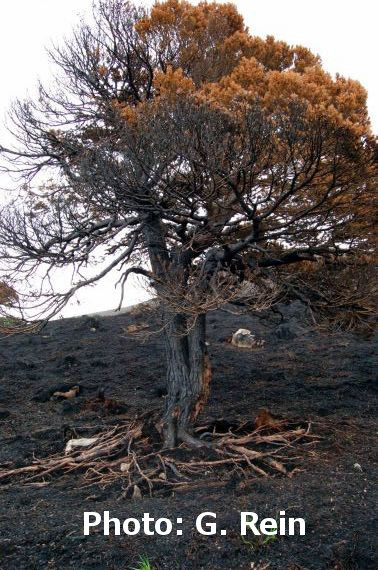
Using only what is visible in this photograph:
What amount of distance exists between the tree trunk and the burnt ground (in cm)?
46

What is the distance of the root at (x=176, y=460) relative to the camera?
21.3ft

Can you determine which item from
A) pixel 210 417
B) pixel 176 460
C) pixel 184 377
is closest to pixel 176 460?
pixel 176 460

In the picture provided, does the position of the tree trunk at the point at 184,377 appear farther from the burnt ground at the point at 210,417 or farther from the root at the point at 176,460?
the burnt ground at the point at 210,417

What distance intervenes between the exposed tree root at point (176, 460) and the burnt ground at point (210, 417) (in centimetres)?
20

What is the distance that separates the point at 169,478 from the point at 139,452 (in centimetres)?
100

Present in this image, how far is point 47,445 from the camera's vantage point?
8.23m

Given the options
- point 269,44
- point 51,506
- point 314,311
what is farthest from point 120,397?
point 269,44

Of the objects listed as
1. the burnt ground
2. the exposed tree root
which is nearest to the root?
the exposed tree root

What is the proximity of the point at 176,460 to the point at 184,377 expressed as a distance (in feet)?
4.30

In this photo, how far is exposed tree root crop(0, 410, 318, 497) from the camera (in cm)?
650

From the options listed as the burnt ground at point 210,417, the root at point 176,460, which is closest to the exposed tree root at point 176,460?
the root at point 176,460

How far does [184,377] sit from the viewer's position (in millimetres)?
8008

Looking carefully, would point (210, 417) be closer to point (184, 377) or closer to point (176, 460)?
point (184, 377)

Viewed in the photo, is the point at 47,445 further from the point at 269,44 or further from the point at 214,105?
the point at 269,44
